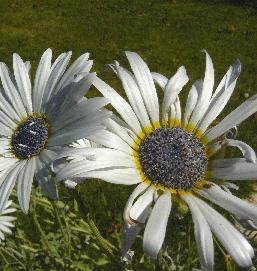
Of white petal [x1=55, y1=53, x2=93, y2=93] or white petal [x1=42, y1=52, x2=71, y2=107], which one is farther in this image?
white petal [x1=42, y1=52, x2=71, y2=107]

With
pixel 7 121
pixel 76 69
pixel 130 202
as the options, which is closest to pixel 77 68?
pixel 76 69

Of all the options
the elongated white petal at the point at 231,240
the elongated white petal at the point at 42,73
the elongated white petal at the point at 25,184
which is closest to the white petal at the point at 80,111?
the elongated white petal at the point at 25,184

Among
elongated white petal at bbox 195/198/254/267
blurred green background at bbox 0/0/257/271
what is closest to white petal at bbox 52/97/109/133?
elongated white petal at bbox 195/198/254/267

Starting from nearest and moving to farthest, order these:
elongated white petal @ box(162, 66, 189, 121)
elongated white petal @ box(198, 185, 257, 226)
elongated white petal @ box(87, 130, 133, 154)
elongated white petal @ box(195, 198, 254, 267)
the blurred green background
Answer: elongated white petal @ box(195, 198, 254, 267)
elongated white petal @ box(198, 185, 257, 226)
elongated white petal @ box(87, 130, 133, 154)
elongated white petal @ box(162, 66, 189, 121)
the blurred green background

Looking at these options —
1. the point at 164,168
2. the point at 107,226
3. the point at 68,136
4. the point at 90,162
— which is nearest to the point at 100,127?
the point at 90,162

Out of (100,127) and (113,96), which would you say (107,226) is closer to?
(113,96)

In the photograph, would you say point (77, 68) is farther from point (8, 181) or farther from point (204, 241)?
point (204, 241)

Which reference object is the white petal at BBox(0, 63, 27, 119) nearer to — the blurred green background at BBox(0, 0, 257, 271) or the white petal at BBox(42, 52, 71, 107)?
the white petal at BBox(42, 52, 71, 107)

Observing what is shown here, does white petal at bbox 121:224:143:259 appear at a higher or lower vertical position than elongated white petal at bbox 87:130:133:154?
lower

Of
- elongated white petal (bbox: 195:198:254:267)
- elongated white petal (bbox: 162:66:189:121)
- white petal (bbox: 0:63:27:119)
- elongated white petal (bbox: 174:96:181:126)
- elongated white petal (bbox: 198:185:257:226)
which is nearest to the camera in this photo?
elongated white petal (bbox: 195:198:254:267)
